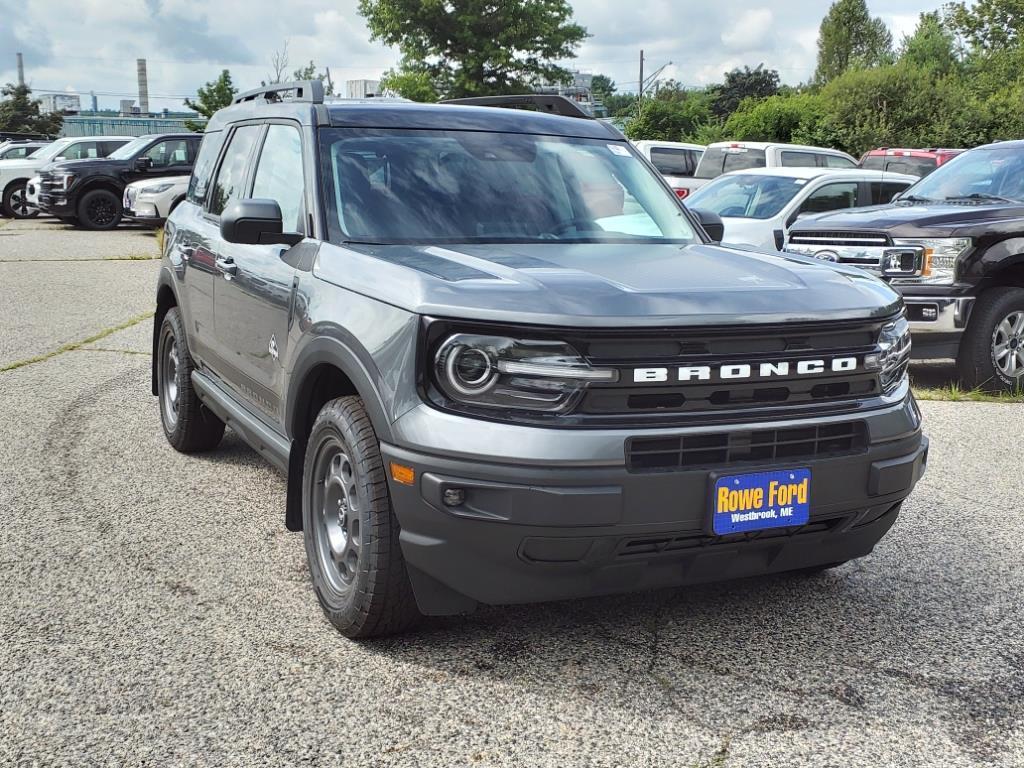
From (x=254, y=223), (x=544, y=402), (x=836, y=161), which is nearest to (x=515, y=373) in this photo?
(x=544, y=402)

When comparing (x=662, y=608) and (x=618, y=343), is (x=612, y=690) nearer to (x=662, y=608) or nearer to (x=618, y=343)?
(x=662, y=608)

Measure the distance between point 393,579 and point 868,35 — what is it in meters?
102

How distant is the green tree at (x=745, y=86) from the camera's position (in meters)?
85.8

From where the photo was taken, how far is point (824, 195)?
39.2ft

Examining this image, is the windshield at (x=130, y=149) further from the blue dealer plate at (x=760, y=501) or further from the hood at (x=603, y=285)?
the blue dealer plate at (x=760, y=501)

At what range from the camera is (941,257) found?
7.83m

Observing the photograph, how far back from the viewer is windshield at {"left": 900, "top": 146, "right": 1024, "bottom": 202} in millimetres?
8438

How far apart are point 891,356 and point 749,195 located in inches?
353

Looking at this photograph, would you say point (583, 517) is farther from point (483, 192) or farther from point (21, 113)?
point (21, 113)

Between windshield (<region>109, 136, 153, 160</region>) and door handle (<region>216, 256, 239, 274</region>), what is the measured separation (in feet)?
65.4

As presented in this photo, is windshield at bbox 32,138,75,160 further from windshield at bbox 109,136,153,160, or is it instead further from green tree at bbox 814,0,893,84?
green tree at bbox 814,0,893,84

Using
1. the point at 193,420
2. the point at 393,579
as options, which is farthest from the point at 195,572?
the point at 193,420

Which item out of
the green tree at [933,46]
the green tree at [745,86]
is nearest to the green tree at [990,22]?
the green tree at [933,46]

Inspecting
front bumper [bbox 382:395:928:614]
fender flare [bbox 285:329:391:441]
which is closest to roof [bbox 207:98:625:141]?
fender flare [bbox 285:329:391:441]
